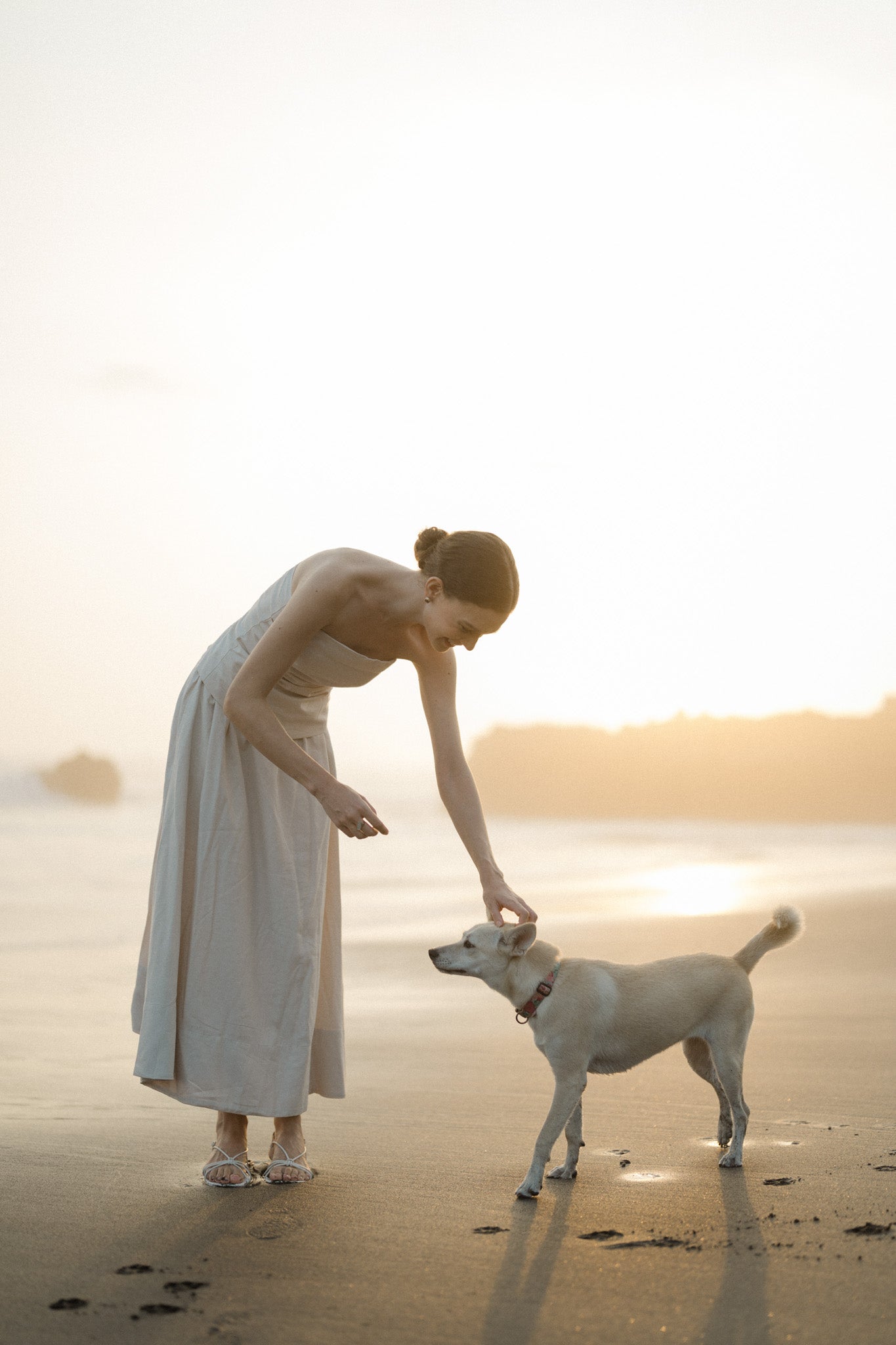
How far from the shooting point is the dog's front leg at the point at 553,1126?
3.62 meters

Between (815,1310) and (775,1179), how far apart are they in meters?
1.13

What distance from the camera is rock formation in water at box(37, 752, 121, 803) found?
1001 inches

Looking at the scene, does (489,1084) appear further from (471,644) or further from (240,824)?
(471,644)

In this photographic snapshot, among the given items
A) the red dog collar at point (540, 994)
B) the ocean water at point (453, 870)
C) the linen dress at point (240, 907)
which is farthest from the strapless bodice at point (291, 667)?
the ocean water at point (453, 870)

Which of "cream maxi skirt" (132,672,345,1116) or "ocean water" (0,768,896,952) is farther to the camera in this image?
"ocean water" (0,768,896,952)

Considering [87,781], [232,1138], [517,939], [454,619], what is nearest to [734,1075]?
[517,939]

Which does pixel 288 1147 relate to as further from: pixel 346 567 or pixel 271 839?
pixel 346 567

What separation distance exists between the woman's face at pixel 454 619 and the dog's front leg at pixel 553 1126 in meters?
1.43

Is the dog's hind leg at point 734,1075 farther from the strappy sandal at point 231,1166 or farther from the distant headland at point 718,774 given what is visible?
the distant headland at point 718,774

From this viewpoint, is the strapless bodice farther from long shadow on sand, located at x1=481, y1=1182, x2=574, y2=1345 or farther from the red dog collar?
long shadow on sand, located at x1=481, y1=1182, x2=574, y2=1345

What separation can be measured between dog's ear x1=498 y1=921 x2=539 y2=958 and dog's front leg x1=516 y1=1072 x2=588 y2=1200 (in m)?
0.43

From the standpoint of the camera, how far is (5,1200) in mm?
3510

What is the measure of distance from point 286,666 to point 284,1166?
1553 millimetres

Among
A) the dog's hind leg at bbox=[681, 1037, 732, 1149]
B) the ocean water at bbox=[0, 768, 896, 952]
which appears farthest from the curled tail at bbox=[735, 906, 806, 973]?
the ocean water at bbox=[0, 768, 896, 952]
